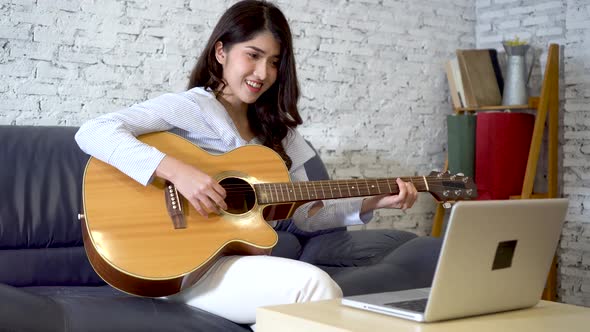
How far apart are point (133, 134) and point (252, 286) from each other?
1.87 ft

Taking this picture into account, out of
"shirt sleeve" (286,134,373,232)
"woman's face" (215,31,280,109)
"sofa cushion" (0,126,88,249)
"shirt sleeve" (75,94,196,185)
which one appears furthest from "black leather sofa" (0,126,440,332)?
"woman's face" (215,31,280,109)

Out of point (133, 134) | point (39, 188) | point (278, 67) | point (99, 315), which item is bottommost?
point (99, 315)

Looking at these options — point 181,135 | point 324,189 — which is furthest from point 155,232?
point 324,189

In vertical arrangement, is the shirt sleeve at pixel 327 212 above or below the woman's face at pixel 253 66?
below

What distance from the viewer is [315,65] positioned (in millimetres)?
4051

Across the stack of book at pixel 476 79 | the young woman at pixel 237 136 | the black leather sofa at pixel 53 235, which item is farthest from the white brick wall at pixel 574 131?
the young woman at pixel 237 136

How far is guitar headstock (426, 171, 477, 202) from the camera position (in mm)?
2387

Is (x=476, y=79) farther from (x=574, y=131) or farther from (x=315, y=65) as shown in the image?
(x=315, y=65)

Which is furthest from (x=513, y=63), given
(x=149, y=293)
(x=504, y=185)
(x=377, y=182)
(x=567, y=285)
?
(x=149, y=293)

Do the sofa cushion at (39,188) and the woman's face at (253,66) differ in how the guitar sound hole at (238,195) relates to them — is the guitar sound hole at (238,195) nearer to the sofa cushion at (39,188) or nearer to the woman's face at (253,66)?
the woman's face at (253,66)

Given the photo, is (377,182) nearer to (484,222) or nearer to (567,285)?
(484,222)

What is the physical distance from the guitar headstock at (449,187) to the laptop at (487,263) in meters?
0.75

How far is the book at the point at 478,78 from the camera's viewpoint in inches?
174

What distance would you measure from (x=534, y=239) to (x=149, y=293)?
1.01 meters
